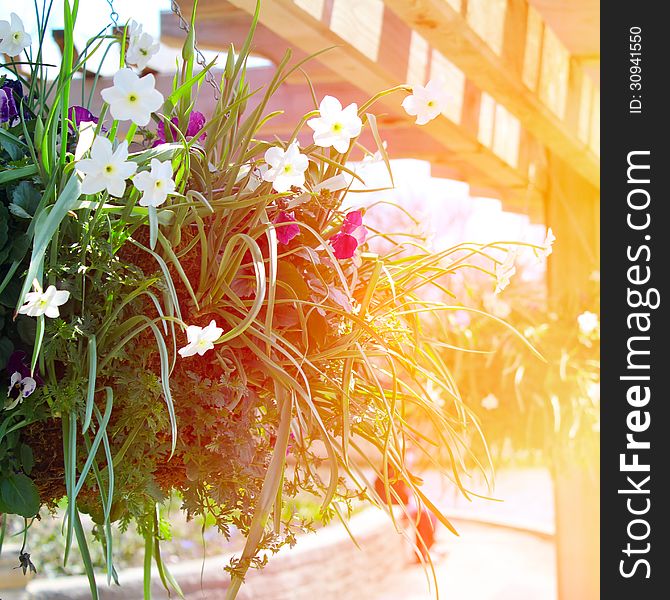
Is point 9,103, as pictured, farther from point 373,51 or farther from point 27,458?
point 373,51

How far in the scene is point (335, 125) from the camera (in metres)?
0.59

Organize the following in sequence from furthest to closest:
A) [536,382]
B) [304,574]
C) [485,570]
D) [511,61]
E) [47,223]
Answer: [485,570], [304,574], [536,382], [511,61], [47,223]

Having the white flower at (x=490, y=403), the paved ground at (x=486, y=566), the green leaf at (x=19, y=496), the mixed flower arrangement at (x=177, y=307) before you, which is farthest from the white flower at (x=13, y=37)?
the paved ground at (x=486, y=566)

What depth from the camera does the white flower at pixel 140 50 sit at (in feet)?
2.15

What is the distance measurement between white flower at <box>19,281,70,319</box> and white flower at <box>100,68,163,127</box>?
119mm

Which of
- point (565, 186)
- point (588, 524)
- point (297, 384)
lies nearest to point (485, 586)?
point (588, 524)

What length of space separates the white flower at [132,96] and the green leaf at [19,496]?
0.27 meters

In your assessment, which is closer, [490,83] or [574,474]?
[490,83]

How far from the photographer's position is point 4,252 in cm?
55

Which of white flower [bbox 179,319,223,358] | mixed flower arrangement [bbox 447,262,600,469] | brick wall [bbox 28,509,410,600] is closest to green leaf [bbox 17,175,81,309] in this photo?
white flower [bbox 179,319,223,358]

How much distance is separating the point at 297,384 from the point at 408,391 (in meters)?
0.16

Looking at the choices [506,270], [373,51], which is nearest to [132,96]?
[506,270]

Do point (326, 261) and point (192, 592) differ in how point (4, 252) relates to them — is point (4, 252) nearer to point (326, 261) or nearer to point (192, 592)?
point (326, 261)

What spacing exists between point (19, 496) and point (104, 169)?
24 cm
